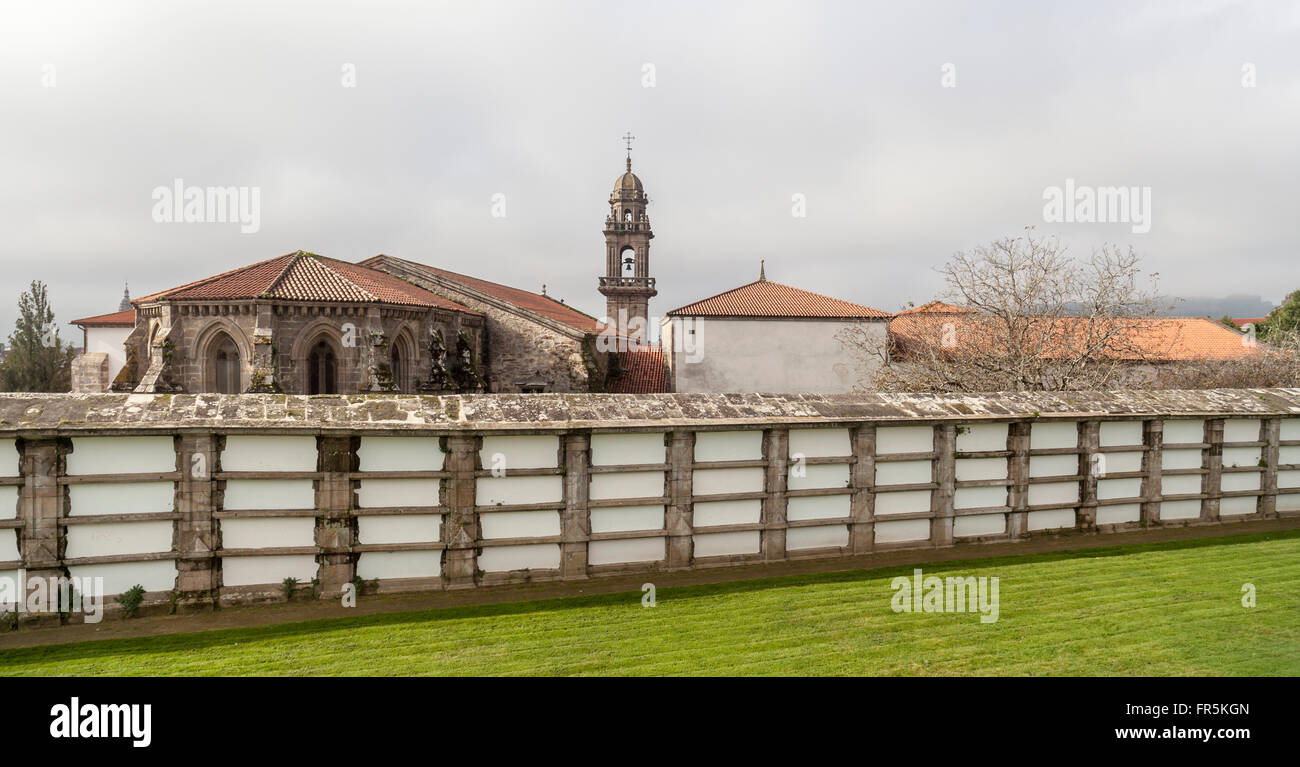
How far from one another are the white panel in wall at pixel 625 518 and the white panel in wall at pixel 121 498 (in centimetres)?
487

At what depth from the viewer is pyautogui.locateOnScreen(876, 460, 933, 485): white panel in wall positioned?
10.0 meters

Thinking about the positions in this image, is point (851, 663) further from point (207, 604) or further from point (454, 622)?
point (207, 604)

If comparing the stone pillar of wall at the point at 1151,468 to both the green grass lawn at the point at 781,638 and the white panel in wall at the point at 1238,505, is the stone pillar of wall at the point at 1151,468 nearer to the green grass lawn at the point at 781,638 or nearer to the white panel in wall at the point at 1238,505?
the white panel in wall at the point at 1238,505

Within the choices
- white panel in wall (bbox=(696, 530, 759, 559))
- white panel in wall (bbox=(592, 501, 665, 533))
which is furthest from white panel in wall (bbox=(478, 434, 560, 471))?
white panel in wall (bbox=(696, 530, 759, 559))

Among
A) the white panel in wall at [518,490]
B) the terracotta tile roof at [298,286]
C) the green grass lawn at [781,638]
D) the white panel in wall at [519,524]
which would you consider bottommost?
the green grass lawn at [781,638]

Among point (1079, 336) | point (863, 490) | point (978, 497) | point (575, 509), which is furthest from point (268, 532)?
point (1079, 336)

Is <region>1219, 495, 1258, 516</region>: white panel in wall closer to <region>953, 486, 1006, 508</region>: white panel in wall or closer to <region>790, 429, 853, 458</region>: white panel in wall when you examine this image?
<region>953, 486, 1006, 508</region>: white panel in wall

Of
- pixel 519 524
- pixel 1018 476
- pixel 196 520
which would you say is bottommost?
pixel 519 524

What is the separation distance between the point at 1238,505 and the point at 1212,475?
87 centimetres

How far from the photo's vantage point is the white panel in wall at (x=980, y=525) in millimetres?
10461

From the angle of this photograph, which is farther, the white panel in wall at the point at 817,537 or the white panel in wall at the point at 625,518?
the white panel in wall at the point at 817,537

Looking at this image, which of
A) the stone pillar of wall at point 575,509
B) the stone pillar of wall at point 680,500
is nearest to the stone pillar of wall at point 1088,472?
the stone pillar of wall at point 680,500

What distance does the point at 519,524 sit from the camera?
881 cm

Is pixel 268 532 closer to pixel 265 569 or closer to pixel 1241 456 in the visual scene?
pixel 265 569
